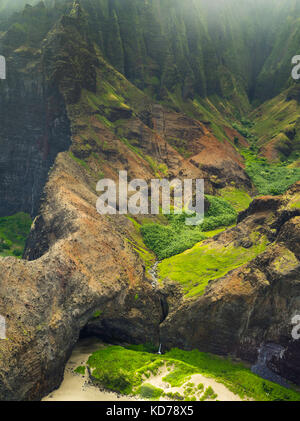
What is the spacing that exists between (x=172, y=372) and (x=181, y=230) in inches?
1427

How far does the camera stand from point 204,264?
5319cm

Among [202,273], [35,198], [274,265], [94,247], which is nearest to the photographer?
[274,265]

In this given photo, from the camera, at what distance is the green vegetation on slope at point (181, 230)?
213 feet

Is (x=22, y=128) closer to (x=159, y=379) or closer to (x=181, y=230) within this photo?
(x=181, y=230)

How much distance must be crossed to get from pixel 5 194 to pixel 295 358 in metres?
66.9

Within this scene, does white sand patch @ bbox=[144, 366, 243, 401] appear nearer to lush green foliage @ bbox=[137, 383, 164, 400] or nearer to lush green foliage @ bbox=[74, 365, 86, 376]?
lush green foliage @ bbox=[137, 383, 164, 400]

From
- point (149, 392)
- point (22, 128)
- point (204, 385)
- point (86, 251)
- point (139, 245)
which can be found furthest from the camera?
point (22, 128)

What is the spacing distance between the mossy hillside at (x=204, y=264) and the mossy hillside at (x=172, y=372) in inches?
310

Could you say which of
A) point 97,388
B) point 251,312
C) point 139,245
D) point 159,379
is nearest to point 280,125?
point 139,245

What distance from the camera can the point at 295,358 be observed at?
123 ft

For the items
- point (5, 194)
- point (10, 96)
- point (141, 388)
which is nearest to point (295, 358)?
point (141, 388)

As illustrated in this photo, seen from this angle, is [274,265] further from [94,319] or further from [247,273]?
[94,319]

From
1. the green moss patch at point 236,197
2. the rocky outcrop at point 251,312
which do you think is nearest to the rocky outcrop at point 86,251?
the rocky outcrop at point 251,312

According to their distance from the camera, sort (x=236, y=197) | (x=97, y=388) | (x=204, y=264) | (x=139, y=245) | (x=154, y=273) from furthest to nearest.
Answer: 1. (x=236, y=197)
2. (x=139, y=245)
3. (x=154, y=273)
4. (x=204, y=264)
5. (x=97, y=388)
